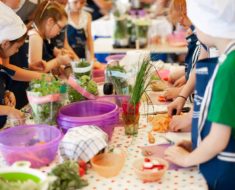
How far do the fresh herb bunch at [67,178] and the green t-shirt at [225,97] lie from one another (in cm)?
40

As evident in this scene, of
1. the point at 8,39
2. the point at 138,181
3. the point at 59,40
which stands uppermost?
the point at 8,39

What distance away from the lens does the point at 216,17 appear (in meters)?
1.02

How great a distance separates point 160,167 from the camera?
1.10 meters

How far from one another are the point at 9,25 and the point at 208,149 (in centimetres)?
93

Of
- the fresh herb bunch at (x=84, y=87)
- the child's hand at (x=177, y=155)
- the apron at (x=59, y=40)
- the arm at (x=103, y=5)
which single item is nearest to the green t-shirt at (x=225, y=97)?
the child's hand at (x=177, y=155)

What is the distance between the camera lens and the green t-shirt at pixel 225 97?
3.10 feet

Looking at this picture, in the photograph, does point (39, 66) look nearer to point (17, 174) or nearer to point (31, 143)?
point (31, 143)

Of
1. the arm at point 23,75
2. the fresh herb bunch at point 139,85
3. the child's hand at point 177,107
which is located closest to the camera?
the fresh herb bunch at point 139,85

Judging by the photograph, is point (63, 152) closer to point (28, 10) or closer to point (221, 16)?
point (221, 16)

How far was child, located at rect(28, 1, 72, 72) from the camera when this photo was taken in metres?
2.10

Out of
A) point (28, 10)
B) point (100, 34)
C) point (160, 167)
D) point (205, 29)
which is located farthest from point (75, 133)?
point (100, 34)

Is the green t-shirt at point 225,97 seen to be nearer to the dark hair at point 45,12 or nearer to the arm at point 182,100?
the arm at point 182,100

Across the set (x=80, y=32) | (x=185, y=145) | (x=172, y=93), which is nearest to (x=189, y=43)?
(x=172, y=93)

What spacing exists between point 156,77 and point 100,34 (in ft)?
7.38
